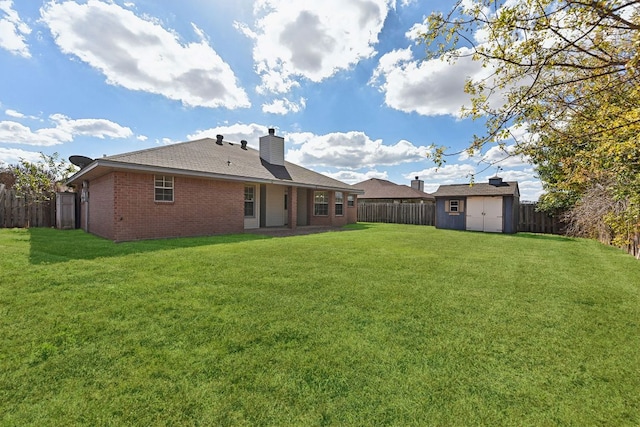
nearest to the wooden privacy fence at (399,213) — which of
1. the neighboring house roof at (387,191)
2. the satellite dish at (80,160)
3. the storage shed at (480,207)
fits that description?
the storage shed at (480,207)

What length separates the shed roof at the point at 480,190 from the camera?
54.4 feet

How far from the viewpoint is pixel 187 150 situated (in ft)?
42.4

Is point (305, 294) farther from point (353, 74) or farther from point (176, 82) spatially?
point (176, 82)

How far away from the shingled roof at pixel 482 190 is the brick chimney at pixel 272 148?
1084 cm

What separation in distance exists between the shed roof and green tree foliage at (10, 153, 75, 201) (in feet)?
75.5

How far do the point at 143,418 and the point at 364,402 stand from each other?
1530mm

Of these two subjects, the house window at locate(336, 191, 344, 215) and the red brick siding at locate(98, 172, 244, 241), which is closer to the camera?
the red brick siding at locate(98, 172, 244, 241)

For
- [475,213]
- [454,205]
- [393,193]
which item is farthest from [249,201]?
[393,193]

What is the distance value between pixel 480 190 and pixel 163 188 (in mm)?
17257

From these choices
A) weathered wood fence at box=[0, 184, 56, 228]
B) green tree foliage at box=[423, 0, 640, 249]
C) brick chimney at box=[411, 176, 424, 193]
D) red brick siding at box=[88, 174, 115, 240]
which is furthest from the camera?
brick chimney at box=[411, 176, 424, 193]

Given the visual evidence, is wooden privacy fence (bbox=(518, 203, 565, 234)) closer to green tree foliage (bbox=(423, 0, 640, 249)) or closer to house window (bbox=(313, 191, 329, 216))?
house window (bbox=(313, 191, 329, 216))

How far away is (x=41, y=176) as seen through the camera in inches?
602

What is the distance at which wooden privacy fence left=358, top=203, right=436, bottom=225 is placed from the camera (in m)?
22.4

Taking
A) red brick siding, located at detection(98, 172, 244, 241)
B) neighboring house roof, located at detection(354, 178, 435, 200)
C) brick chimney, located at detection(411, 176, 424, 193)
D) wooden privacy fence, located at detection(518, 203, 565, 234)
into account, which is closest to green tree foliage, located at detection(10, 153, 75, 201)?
red brick siding, located at detection(98, 172, 244, 241)
